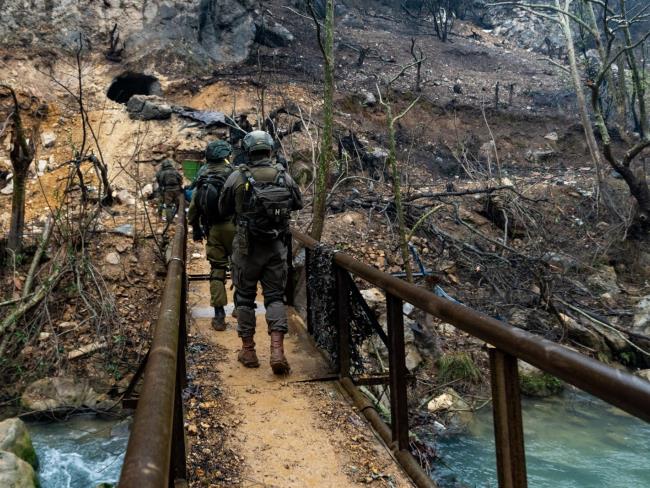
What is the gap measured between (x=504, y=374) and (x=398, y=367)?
3.16 ft

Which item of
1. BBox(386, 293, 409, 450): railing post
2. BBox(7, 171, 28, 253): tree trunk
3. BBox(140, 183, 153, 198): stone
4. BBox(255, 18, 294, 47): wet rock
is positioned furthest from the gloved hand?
BBox(255, 18, 294, 47): wet rock

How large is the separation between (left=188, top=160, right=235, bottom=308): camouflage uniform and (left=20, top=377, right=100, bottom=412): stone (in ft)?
10.2

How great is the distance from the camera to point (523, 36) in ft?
108

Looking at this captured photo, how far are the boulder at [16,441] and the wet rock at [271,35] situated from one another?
18.0 meters

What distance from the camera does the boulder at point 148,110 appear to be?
1473 cm

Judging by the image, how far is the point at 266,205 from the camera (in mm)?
3537

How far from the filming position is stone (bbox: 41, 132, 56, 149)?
13328 mm

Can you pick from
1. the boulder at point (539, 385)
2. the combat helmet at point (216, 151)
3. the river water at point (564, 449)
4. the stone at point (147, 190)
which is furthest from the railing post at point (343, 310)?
the stone at point (147, 190)

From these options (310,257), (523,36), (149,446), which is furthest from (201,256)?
(523,36)

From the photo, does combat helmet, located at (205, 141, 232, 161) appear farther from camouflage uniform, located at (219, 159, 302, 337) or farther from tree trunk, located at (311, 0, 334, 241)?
tree trunk, located at (311, 0, 334, 241)

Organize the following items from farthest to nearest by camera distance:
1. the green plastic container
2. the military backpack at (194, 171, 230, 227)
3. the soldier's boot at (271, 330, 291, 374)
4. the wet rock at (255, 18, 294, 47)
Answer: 1. the wet rock at (255, 18, 294, 47)
2. the green plastic container
3. the military backpack at (194, 171, 230, 227)
4. the soldier's boot at (271, 330, 291, 374)

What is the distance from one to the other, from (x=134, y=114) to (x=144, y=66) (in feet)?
10.9

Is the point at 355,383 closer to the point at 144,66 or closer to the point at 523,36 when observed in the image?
the point at 144,66

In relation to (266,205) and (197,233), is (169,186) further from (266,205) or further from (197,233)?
(266,205)
